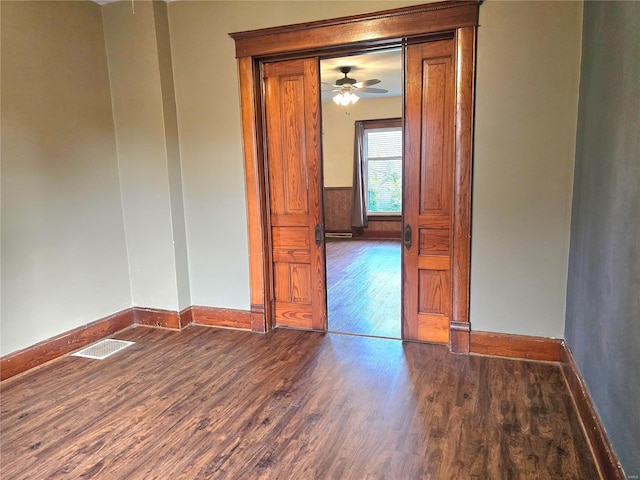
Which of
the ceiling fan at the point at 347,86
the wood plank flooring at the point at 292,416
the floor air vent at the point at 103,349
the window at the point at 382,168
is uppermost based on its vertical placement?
the ceiling fan at the point at 347,86

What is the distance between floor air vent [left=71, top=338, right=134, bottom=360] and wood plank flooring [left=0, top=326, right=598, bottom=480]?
86 mm

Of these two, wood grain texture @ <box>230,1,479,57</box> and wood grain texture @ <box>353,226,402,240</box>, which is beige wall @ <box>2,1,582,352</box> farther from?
wood grain texture @ <box>353,226,402,240</box>

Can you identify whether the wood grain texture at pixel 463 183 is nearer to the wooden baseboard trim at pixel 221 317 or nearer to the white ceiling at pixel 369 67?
the wooden baseboard trim at pixel 221 317

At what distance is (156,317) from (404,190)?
7.91 feet

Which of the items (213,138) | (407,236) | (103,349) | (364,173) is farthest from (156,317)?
(364,173)

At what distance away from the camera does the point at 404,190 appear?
3.13 metres

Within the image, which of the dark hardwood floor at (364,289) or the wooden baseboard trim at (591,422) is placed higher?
the wooden baseboard trim at (591,422)

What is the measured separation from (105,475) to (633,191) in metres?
2.46

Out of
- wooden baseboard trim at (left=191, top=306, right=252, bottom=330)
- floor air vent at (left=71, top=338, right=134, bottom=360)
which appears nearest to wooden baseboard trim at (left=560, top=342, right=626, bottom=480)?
wooden baseboard trim at (left=191, top=306, right=252, bottom=330)

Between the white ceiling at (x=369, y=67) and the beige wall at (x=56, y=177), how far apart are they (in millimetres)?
2498

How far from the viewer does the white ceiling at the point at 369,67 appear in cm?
521

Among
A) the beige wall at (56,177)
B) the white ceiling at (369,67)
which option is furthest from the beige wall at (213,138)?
the white ceiling at (369,67)

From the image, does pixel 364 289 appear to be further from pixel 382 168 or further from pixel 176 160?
pixel 382 168

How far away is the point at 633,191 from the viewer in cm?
152
